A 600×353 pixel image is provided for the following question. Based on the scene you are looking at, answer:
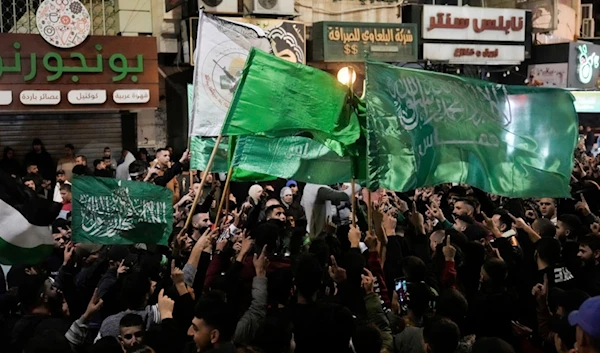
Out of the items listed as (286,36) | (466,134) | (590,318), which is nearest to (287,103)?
(466,134)

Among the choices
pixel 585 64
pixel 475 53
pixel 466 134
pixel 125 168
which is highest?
pixel 475 53

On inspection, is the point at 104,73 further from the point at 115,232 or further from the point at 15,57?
the point at 115,232

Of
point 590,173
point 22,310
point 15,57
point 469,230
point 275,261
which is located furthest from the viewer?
point 15,57

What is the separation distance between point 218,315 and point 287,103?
2411 mm

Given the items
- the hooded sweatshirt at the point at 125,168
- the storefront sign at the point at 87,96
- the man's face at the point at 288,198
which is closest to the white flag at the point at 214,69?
the man's face at the point at 288,198

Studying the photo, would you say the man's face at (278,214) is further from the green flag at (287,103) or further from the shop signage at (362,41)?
the shop signage at (362,41)

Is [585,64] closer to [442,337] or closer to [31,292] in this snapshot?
[442,337]

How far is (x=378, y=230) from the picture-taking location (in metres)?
6.18

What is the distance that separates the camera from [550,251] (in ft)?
17.8

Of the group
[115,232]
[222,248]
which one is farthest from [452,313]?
[115,232]

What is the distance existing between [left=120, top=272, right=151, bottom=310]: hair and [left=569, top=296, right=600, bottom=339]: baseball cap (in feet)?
8.44

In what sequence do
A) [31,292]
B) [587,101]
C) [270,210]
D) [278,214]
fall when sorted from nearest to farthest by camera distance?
1. [31,292]
2. [278,214]
3. [270,210]
4. [587,101]

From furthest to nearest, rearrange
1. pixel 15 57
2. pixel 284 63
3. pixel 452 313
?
pixel 15 57 < pixel 284 63 < pixel 452 313

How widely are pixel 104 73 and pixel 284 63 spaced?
28.8 feet
